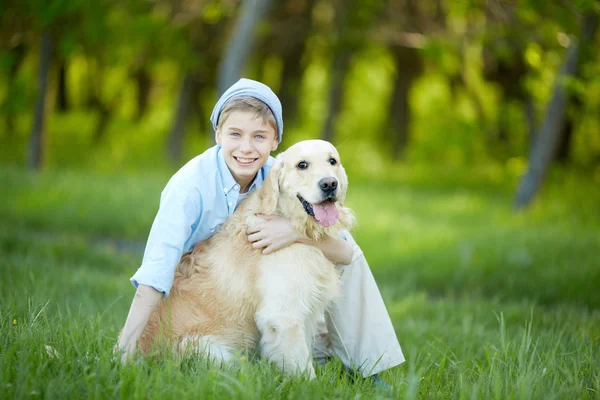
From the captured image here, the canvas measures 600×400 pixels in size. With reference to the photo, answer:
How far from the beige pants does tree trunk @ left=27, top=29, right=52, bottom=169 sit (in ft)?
31.8

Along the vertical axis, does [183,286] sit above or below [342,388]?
above

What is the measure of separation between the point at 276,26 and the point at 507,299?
8964 mm

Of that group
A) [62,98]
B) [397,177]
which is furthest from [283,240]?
[62,98]

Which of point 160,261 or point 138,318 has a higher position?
point 160,261

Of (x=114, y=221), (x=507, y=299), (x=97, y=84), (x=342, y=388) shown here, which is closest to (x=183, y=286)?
(x=342, y=388)

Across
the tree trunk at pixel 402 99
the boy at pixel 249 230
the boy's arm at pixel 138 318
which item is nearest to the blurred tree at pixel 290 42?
the tree trunk at pixel 402 99

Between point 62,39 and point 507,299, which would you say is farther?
point 62,39

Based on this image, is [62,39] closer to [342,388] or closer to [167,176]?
[167,176]

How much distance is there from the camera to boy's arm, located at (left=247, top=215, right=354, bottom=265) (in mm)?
3072

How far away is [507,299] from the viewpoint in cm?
601

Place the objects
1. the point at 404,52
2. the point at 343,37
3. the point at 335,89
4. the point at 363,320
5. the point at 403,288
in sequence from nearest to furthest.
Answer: the point at 363,320
the point at 403,288
the point at 343,37
the point at 335,89
the point at 404,52

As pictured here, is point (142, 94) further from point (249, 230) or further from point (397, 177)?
point (249, 230)

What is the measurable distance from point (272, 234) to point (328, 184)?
1.34 feet

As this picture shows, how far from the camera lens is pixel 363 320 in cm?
336
